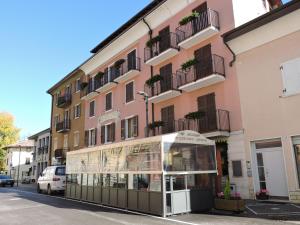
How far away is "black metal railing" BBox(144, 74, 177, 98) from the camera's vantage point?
1958 centimetres

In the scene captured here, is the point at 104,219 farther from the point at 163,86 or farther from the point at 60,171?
the point at 60,171

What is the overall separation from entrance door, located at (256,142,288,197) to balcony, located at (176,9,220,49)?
7260 mm

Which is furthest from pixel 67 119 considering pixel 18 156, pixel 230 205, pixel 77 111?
pixel 18 156

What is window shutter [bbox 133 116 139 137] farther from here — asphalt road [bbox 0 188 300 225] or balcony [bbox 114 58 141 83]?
asphalt road [bbox 0 188 300 225]

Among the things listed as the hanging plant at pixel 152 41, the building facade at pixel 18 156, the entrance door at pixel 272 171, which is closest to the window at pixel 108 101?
the hanging plant at pixel 152 41

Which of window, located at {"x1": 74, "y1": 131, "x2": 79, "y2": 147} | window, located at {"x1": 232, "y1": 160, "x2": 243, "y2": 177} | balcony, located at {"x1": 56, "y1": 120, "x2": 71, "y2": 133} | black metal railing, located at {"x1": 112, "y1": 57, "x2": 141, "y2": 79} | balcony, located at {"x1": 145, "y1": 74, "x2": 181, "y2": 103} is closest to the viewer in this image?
window, located at {"x1": 232, "y1": 160, "x2": 243, "y2": 177}

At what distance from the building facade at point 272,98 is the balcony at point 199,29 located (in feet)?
6.39

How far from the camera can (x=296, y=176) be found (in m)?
12.8

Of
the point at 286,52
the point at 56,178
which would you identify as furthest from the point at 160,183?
the point at 56,178

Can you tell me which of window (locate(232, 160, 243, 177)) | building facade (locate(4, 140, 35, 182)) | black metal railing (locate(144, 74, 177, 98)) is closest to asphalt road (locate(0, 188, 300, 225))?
window (locate(232, 160, 243, 177))

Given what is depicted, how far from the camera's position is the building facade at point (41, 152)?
41047 millimetres

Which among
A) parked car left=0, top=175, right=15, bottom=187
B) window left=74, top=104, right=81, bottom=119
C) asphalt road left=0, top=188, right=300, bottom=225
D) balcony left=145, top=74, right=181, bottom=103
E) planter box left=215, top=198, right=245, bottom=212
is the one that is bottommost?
asphalt road left=0, top=188, right=300, bottom=225

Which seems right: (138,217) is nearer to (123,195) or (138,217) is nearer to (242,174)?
(123,195)

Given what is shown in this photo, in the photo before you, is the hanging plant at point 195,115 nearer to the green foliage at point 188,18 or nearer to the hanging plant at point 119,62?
the green foliage at point 188,18
